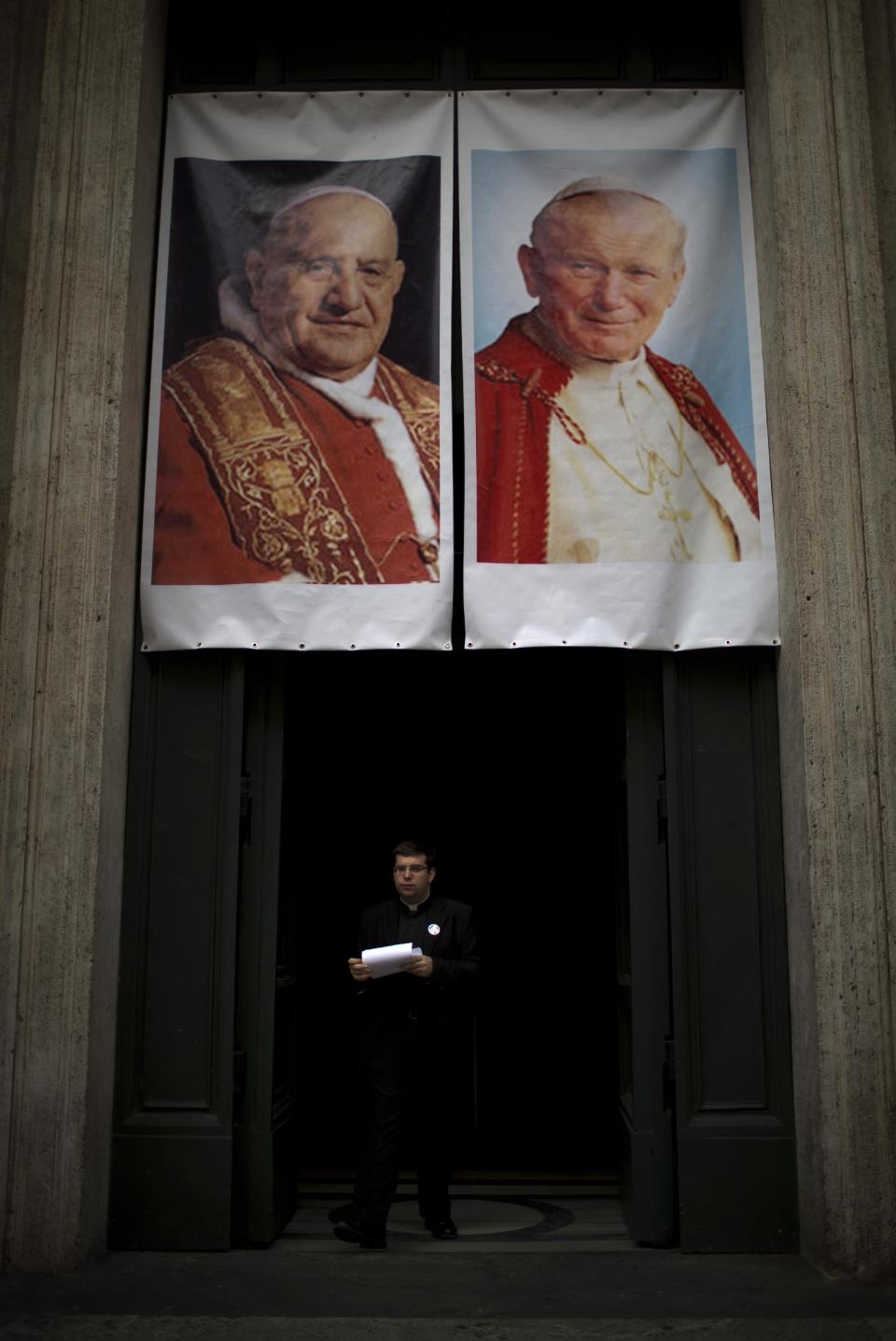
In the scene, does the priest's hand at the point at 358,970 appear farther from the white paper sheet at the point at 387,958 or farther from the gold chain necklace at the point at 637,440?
the gold chain necklace at the point at 637,440

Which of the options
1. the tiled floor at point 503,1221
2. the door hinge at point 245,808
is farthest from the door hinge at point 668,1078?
the door hinge at point 245,808

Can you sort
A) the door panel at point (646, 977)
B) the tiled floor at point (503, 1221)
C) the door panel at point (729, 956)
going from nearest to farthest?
the door panel at point (729, 956)
the door panel at point (646, 977)
the tiled floor at point (503, 1221)

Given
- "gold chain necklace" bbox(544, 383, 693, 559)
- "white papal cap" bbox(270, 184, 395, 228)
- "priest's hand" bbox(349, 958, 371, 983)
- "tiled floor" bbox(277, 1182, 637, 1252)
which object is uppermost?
"white papal cap" bbox(270, 184, 395, 228)

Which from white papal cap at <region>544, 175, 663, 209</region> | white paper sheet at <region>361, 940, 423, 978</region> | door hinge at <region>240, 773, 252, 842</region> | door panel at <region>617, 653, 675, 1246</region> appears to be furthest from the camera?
white papal cap at <region>544, 175, 663, 209</region>

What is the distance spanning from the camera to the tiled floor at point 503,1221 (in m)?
7.05

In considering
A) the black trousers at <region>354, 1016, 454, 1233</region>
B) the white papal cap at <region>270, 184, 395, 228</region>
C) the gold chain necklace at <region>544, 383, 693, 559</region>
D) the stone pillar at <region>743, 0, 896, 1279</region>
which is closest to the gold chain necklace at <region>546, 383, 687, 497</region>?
the gold chain necklace at <region>544, 383, 693, 559</region>

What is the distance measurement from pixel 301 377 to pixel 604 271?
6.04 feet

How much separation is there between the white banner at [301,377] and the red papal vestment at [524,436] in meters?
0.23

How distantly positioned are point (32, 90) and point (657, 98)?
3.58 m

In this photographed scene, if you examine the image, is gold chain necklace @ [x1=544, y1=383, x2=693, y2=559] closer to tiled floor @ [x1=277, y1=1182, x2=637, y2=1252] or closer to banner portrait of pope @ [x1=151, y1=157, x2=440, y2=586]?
banner portrait of pope @ [x1=151, y1=157, x2=440, y2=586]

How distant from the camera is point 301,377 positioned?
24.3ft

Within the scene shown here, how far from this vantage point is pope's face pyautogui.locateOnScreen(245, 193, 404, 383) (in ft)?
24.4

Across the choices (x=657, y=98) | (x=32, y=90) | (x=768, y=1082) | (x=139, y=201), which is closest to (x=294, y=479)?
(x=139, y=201)

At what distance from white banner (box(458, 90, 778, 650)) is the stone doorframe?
23 centimetres
